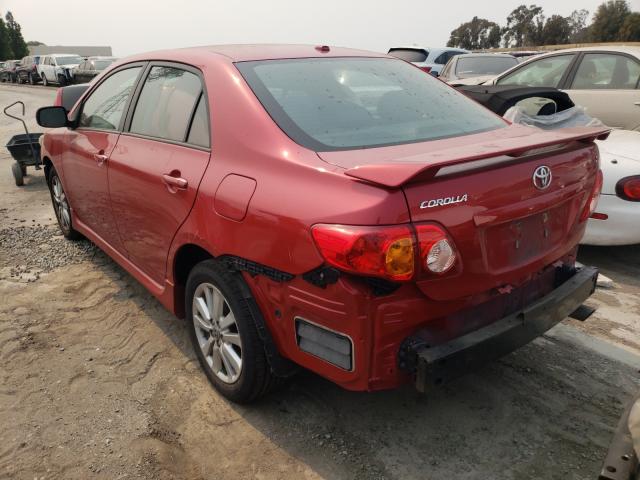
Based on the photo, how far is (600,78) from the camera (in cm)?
624

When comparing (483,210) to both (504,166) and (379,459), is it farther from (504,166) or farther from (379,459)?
(379,459)

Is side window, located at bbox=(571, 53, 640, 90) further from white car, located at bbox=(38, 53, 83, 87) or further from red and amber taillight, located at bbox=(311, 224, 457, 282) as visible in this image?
white car, located at bbox=(38, 53, 83, 87)

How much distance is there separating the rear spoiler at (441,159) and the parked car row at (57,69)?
22.7 m

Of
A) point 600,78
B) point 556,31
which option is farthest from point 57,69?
point 556,31

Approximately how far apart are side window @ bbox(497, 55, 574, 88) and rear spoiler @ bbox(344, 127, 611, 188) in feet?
15.6

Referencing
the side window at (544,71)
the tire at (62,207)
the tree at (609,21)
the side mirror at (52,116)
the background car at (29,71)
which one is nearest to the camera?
the side mirror at (52,116)

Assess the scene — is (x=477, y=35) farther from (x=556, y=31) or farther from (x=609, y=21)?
(x=609, y=21)

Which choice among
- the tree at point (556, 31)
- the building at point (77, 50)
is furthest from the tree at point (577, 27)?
the building at point (77, 50)

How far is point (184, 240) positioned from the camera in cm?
276

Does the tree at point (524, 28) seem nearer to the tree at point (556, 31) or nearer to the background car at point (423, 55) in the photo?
the tree at point (556, 31)

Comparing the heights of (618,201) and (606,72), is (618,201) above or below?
below

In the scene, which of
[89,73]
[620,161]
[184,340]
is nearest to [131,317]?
[184,340]

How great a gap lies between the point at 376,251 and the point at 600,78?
5.61 m

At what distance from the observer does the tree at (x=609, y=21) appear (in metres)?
60.0
